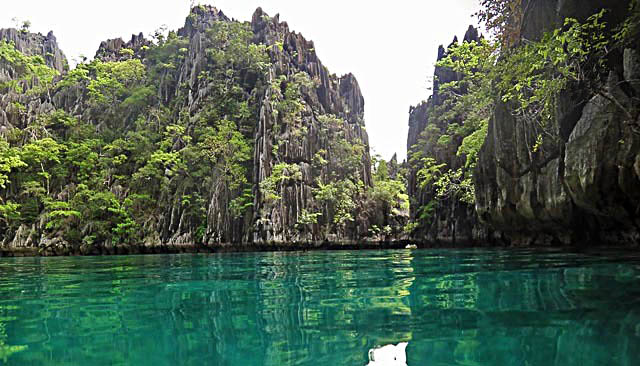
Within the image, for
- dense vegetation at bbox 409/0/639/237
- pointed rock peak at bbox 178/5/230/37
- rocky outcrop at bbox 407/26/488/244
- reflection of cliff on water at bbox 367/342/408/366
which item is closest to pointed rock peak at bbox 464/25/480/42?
rocky outcrop at bbox 407/26/488/244

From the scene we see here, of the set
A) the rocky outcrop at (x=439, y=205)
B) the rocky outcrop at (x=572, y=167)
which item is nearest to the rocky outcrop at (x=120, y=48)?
the rocky outcrop at (x=439, y=205)

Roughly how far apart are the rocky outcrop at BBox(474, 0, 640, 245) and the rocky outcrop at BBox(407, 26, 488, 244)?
528 cm

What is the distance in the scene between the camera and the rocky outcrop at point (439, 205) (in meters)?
22.5

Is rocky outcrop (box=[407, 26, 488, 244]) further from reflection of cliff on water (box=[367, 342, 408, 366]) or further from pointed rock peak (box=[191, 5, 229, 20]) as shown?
pointed rock peak (box=[191, 5, 229, 20])

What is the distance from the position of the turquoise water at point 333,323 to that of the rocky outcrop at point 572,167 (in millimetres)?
4666

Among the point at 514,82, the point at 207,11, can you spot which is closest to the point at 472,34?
the point at 514,82

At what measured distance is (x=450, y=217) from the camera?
77.7 ft

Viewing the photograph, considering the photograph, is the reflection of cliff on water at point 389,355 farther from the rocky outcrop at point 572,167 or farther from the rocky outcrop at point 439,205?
the rocky outcrop at point 439,205

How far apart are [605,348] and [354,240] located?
77.6 ft

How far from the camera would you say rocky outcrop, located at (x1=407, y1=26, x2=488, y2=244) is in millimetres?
22516

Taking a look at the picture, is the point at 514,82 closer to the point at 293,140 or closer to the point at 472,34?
the point at 293,140

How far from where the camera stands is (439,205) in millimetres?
24562

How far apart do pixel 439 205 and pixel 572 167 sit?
50.3 feet

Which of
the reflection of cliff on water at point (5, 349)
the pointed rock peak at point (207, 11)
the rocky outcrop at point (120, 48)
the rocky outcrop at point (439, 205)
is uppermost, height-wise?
the pointed rock peak at point (207, 11)
